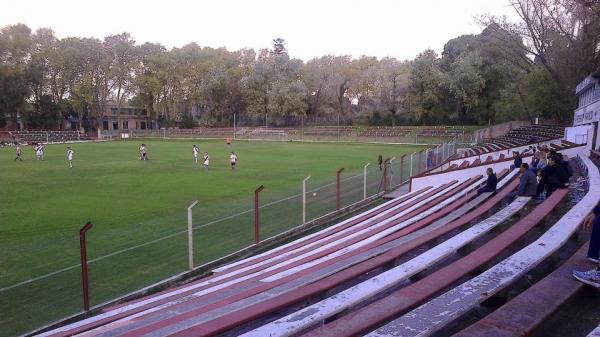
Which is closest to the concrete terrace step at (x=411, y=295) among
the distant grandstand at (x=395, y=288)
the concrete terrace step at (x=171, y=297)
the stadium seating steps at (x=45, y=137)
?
the distant grandstand at (x=395, y=288)

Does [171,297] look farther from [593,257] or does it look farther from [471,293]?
[593,257]

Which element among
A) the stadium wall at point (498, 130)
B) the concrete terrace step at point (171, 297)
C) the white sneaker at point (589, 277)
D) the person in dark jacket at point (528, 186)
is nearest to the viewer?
the white sneaker at point (589, 277)

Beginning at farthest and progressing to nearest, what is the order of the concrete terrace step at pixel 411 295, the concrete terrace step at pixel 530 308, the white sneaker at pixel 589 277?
the white sneaker at pixel 589 277 → the concrete terrace step at pixel 411 295 → the concrete terrace step at pixel 530 308

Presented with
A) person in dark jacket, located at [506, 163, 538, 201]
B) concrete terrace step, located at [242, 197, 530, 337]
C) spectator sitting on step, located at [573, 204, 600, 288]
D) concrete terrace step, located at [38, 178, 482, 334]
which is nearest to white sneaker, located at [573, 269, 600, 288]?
spectator sitting on step, located at [573, 204, 600, 288]

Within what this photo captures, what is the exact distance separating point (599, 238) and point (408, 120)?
75134 millimetres

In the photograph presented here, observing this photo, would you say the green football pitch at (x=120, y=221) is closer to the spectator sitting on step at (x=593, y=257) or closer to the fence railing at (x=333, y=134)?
the spectator sitting on step at (x=593, y=257)

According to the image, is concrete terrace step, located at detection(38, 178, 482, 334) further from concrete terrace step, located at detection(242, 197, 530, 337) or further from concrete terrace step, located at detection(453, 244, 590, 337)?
concrete terrace step, located at detection(453, 244, 590, 337)

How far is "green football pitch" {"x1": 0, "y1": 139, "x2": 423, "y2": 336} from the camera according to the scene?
8.40 m

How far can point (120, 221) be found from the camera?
14.0 metres

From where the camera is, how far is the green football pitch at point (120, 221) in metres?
8.40

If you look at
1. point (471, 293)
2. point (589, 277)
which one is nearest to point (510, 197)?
point (589, 277)

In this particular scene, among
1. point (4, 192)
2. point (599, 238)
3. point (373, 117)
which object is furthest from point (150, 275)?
point (373, 117)

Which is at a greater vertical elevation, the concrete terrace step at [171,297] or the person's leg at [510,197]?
the person's leg at [510,197]

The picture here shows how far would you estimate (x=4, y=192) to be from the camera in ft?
64.6
